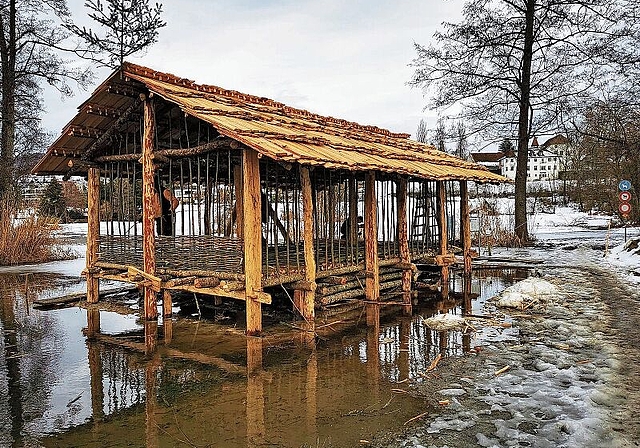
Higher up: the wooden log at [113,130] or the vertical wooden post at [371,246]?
the wooden log at [113,130]

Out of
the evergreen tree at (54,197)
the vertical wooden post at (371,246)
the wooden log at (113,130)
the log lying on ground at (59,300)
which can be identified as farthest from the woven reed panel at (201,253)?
the evergreen tree at (54,197)

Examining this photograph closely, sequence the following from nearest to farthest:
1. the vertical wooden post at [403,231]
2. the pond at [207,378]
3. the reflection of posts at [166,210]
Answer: the pond at [207,378] < the reflection of posts at [166,210] < the vertical wooden post at [403,231]

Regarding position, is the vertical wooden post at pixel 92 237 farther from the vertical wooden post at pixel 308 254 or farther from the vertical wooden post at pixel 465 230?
the vertical wooden post at pixel 465 230

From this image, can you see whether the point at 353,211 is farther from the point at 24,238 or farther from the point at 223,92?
the point at 24,238

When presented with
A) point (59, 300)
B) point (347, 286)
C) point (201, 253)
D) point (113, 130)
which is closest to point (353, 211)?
point (347, 286)

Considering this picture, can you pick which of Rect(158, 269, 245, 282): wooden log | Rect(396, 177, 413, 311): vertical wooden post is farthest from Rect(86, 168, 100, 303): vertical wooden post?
Rect(396, 177, 413, 311): vertical wooden post

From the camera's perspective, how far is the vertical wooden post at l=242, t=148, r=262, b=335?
7930mm

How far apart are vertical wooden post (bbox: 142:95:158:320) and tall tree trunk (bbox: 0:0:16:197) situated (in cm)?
1455

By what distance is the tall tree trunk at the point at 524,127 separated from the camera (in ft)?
74.7

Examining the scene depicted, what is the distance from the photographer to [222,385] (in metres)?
6.22

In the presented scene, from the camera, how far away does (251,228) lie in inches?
314

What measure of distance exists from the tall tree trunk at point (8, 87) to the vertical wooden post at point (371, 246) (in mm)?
16436

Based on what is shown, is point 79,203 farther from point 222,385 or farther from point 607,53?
point 222,385

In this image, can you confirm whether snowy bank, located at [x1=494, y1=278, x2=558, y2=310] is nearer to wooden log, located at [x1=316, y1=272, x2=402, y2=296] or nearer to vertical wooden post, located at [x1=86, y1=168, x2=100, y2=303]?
wooden log, located at [x1=316, y1=272, x2=402, y2=296]
